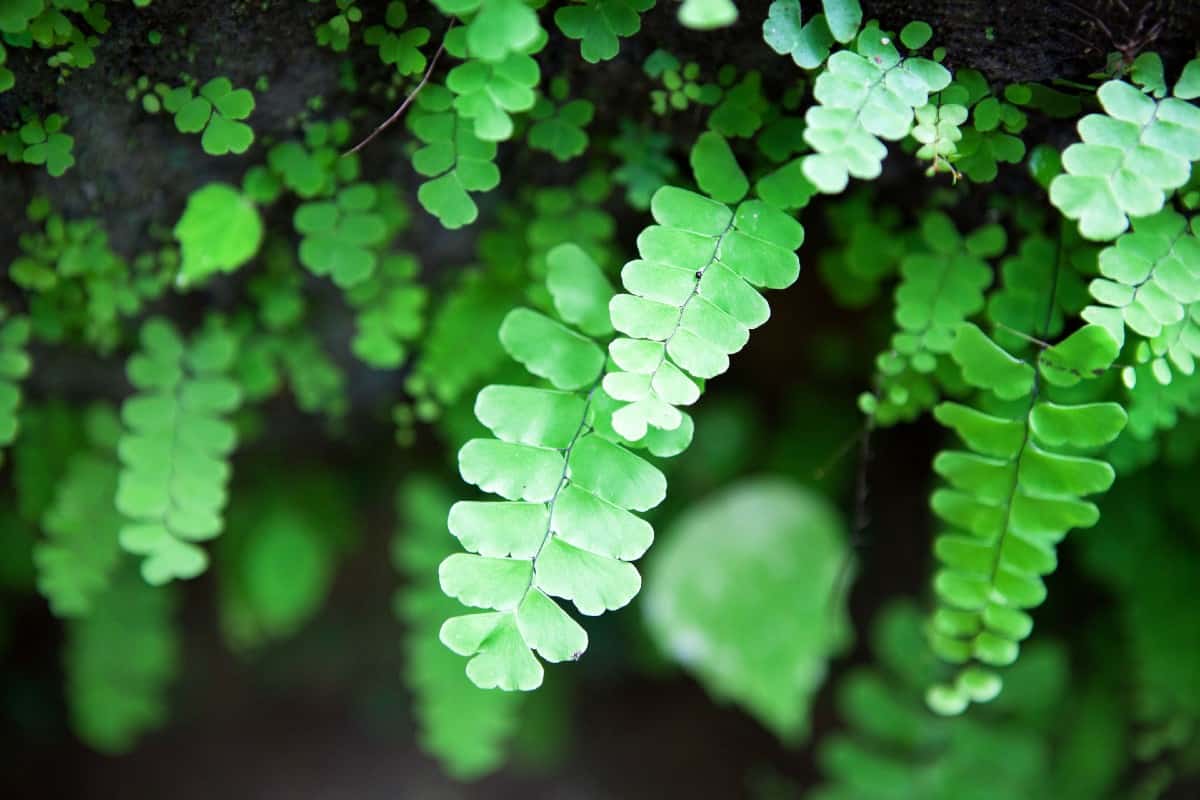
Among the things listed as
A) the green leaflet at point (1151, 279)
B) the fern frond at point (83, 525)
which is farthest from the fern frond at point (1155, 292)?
the fern frond at point (83, 525)

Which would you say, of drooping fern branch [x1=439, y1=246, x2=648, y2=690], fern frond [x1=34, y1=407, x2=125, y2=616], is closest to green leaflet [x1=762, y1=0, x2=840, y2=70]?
drooping fern branch [x1=439, y1=246, x2=648, y2=690]

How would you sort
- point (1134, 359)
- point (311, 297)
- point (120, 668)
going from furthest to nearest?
point (120, 668)
point (311, 297)
point (1134, 359)

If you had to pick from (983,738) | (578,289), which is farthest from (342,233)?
(983,738)

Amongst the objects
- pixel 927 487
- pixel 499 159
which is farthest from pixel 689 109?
pixel 927 487

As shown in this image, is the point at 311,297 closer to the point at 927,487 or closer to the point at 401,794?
the point at 927,487

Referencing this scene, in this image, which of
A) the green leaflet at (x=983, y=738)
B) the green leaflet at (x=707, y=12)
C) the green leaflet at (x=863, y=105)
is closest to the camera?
→ the green leaflet at (x=707, y=12)

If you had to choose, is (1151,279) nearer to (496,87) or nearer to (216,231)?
(496,87)

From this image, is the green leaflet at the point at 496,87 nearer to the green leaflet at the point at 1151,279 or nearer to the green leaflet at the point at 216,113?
the green leaflet at the point at 216,113
